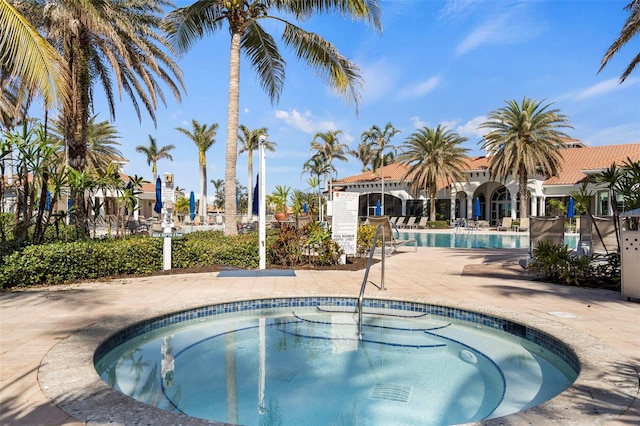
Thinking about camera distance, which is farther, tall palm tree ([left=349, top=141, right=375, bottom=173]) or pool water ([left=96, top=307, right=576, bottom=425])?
tall palm tree ([left=349, top=141, right=375, bottom=173])

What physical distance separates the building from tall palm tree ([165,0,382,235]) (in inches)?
783

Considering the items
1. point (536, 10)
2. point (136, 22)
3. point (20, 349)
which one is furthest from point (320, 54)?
point (20, 349)

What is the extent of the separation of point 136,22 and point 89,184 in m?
6.14

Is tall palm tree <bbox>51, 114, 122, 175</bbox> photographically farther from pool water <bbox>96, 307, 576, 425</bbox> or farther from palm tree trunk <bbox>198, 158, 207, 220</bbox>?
pool water <bbox>96, 307, 576, 425</bbox>

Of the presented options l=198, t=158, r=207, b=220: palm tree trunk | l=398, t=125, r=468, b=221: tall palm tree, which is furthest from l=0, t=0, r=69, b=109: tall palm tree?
l=198, t=158, r=207, b=220: palm tree trunk

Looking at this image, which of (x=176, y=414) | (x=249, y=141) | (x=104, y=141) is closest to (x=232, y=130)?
(x=176, y=414)

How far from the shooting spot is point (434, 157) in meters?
30.9

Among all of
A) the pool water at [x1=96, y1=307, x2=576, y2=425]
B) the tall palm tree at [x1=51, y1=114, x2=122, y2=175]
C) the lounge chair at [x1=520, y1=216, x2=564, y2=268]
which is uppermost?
the tall palm tree at [x1=51, y1=114, x2=122, y2=175]

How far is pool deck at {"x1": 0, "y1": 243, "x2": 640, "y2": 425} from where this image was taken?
2.54 metres

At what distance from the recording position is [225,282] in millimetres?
7348

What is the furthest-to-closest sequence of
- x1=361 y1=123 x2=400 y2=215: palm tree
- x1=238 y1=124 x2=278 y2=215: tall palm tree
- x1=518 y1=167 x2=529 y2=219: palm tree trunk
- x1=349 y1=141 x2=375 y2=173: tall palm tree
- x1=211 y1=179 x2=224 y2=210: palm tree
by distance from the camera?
1. x1=211 y1=179 x2=224 y2=210: palm tree
2. x1=349 y1=141 x2=375 y2=173: tall palm tree
3. x1=238 y1=124 x2=278 y2=215: tall palm tree
4. x1=361 y1=123 x2=400 y2=215: palm tree
5. x1=518 y1=167 x2=529 y2=219: palm tree trunk

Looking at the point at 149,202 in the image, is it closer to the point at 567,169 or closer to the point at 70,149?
the point at 70,149

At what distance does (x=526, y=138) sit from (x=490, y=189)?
25.5ft

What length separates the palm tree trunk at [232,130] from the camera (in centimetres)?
1044
